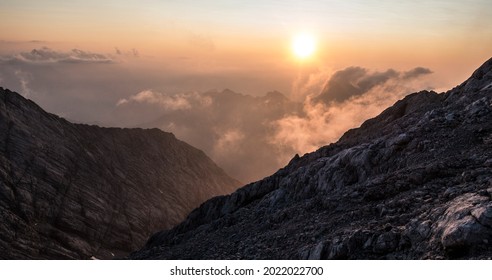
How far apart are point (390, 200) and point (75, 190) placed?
105 metres

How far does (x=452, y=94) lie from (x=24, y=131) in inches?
4163

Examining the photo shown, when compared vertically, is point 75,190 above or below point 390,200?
above

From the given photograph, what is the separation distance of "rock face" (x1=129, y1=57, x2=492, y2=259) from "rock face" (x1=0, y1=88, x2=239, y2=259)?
6431 centimetres

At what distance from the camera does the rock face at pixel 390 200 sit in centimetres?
2731

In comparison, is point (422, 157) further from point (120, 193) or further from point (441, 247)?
point (120, 193)

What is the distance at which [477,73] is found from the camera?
50219mm

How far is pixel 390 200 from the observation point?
35406 millimetres

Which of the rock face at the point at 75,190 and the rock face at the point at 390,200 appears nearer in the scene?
the rock face at the point at 390,200

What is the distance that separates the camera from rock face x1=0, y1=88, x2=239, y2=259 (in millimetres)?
110812

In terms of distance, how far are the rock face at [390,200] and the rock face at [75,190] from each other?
64.3 m

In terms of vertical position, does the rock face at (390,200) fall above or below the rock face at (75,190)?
below

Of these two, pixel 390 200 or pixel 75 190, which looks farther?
pixel 75 190

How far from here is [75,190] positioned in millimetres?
127812

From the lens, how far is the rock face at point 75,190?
110812mm
